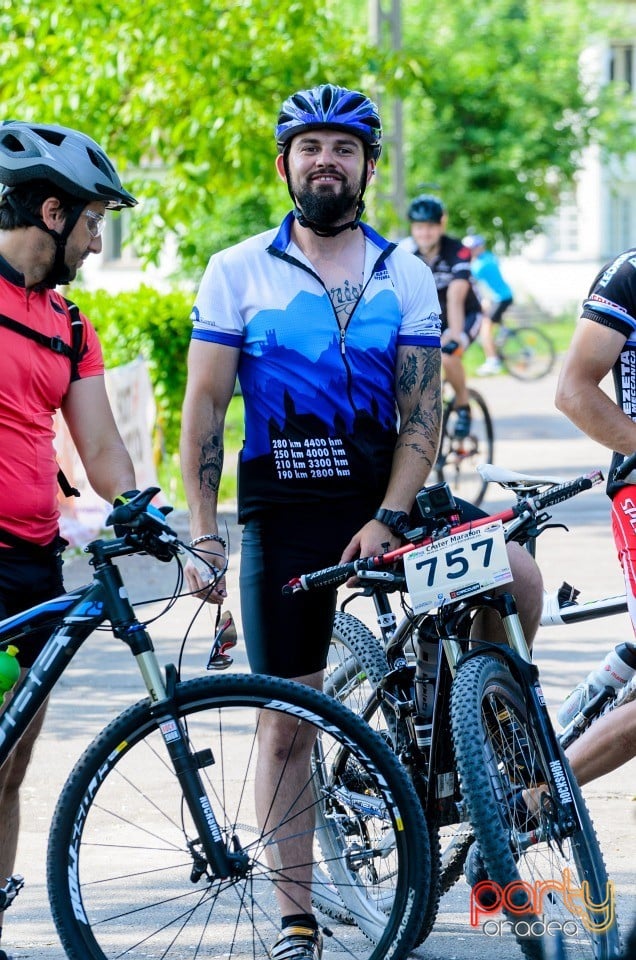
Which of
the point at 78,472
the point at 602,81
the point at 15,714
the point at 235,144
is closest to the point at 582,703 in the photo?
the point at 15,714

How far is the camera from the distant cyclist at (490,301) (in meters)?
24.6

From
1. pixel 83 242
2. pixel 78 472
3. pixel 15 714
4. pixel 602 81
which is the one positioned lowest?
pixel 15 714

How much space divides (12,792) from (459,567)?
1271 mm

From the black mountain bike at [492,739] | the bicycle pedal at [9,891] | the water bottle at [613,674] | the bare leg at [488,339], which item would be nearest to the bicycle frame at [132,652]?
the bicycle pedal at [9,891]

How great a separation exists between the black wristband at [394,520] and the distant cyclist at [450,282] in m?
7.58

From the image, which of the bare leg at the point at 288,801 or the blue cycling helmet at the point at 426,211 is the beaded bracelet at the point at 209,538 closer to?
the bare leg at the point at 288,801

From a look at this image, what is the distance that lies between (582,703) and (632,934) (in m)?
2.80

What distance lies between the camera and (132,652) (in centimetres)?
363

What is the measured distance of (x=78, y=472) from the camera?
1090 centimetres

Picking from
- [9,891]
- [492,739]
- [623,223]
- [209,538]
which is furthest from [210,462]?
[623,223]

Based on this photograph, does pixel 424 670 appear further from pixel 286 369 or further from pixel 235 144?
pixel 235 144

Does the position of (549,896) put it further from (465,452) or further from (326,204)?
(465,452)

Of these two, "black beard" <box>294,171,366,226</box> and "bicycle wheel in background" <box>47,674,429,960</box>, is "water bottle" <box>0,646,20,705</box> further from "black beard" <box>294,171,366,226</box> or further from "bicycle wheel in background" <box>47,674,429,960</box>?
"black beard" <box>294,171,366,226</box>

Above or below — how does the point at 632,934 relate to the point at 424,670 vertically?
below
